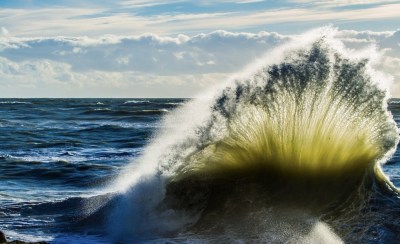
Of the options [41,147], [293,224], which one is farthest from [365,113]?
[41,147]

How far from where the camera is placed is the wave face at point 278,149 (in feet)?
35.5

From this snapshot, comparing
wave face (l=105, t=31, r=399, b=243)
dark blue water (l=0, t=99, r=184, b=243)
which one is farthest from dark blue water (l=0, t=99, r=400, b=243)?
wave face (l=105, t=31, r=399, b=243)

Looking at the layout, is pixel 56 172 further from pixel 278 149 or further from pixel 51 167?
pixel 278 149

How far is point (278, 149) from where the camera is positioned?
463 inches

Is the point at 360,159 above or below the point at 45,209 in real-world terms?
above

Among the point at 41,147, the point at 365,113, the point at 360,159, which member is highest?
the point at 365,113

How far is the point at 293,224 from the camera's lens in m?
9.80

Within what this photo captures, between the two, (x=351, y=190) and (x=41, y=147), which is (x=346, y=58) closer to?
(x=351, y=190)

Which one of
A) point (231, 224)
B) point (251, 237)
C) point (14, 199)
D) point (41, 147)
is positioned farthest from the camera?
point (41, 147)

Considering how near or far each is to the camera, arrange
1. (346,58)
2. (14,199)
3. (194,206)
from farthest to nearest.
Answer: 1. (14,199)
2. (346,58)
3. (194,206)

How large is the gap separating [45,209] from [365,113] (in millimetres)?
6231

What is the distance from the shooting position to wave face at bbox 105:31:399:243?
10.8 m

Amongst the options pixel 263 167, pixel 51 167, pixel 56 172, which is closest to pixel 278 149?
pixel 263 167

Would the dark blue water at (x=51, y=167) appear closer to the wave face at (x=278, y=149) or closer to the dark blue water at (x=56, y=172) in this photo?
the dark blue water at (x=56, y=172)
